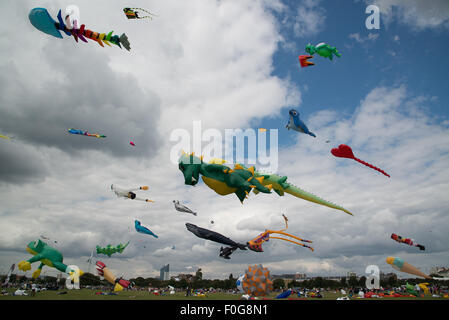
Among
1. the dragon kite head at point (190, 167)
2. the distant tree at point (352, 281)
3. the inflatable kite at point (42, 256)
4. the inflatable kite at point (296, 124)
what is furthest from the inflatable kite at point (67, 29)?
the distant tree at point (352, 281)

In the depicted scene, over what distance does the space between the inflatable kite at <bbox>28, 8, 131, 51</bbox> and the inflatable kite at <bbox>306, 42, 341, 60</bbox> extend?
269 inches

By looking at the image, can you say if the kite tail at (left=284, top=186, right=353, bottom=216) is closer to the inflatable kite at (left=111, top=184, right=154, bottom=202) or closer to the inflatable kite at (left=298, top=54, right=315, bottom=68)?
the inflatable kite at (left=298, top=54, right=315, bottom=68)

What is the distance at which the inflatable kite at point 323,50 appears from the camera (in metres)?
11.0

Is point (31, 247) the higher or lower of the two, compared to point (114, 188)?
lower

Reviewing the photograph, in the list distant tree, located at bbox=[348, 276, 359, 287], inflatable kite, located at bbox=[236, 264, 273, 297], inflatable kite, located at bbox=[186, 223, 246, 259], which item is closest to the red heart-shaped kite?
inflatable kite, located at bbox=[186, 223, 246, 259]

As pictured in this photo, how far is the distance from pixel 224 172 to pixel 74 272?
16724 mm

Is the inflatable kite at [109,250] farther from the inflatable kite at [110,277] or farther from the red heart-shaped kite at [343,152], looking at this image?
the red heart-shaped kite at [343,152]

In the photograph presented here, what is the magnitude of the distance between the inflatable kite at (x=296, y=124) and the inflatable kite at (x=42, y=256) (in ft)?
56.3

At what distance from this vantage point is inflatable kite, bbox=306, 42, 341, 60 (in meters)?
11.0

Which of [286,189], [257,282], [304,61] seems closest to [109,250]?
[257,282]
